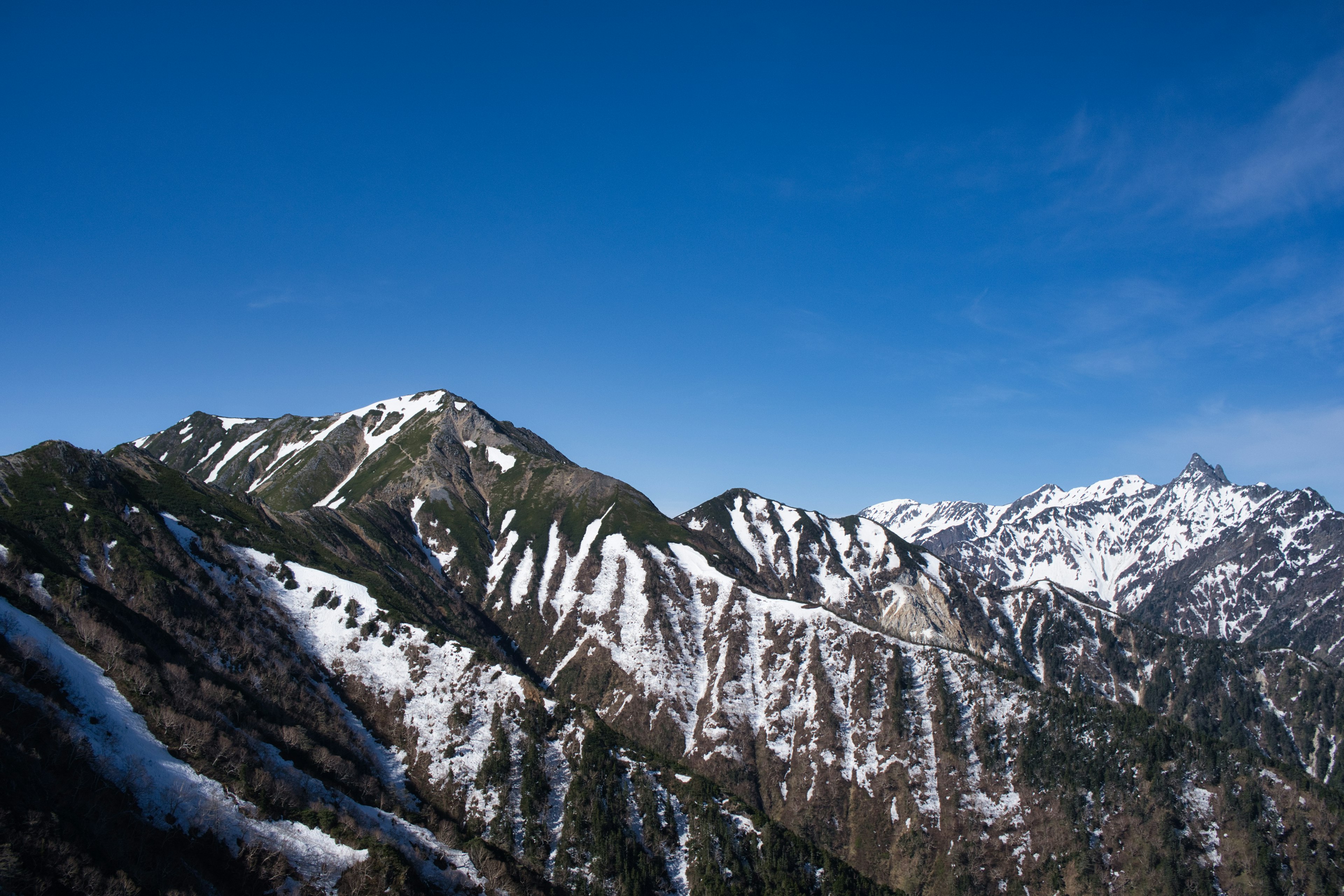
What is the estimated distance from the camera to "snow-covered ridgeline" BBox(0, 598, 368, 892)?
1857 inches

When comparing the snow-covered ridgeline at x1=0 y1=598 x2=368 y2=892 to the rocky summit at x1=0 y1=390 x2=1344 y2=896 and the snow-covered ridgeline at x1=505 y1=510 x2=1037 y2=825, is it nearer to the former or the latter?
the rocky summit at x1=0 y1=390 x2=1344 y2=896

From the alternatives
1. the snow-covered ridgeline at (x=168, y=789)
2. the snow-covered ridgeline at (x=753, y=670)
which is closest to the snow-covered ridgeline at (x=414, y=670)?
the snow-covered ridgeline at (x=168, y=789)

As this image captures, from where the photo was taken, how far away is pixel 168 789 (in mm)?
49156

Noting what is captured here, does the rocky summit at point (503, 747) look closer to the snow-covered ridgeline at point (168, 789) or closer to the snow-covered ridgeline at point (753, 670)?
the snow-covered ridgeline at point (168, 789)

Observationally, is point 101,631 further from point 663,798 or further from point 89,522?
point 663,798

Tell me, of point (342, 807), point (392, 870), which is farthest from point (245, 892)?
point (342, 807)

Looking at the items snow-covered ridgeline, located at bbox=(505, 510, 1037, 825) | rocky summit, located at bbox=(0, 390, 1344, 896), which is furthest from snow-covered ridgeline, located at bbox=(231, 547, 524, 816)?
snow-covered ridgeline, located at bbox=(505, 510, 1037, 825)

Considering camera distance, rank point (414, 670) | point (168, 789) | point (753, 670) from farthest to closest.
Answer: point (753, 670), point (414, 670), point (168, 789)

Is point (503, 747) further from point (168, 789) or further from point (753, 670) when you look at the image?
point (753, 670)

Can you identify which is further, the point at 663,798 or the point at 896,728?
the point at 896,728

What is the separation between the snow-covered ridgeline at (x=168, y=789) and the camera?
47.2 metres

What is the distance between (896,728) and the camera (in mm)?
140500

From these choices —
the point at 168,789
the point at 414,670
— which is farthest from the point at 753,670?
the point at 168,789

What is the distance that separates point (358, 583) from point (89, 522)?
40.7m
